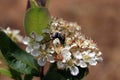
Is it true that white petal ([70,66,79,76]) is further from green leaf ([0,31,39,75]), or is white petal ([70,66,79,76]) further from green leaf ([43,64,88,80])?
green leaf ([0,31,39,75])

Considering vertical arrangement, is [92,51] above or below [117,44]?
below

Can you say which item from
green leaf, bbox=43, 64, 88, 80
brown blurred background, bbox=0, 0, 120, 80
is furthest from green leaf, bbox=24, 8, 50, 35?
brown blurred background, bbox=0, 0, 120, 80

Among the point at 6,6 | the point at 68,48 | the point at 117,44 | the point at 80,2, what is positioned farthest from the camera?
the point at 80,2

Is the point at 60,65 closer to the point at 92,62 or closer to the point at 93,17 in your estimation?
the point at 92,62

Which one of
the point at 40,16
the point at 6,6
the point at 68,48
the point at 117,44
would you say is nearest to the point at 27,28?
the point at 40,16

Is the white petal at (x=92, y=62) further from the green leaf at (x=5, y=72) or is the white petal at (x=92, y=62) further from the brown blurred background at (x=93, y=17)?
the brown blurred background at (x=93, y=17)

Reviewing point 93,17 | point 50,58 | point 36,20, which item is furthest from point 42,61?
point 93,17

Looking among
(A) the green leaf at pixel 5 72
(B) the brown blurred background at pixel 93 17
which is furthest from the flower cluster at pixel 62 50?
(B) the brown blurred background at pixel 93 17

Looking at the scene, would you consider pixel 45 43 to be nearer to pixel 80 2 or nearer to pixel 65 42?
pixel 65 42
